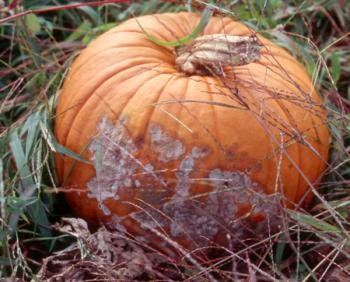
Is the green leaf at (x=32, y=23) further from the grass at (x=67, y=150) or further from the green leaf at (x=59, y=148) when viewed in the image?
the green leaf at (x=59, y=148)

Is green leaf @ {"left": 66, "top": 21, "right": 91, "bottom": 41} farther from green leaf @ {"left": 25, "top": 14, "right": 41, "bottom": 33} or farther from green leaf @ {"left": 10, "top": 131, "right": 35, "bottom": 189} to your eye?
green leaf @ {"left": 10, "top": 131, "right": 35, "bottom": 189}

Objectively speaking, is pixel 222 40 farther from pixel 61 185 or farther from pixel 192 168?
pixel 61 185

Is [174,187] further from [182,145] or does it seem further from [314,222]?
[314,222]

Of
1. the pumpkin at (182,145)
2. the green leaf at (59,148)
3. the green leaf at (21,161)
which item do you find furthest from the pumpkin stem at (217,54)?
the green leaf at (21,161)

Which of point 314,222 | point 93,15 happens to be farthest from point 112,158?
point 93,15

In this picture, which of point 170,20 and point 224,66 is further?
point 170,20

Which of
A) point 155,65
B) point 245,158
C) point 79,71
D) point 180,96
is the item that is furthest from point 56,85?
point 245,158

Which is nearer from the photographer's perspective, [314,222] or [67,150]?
[314,222]
